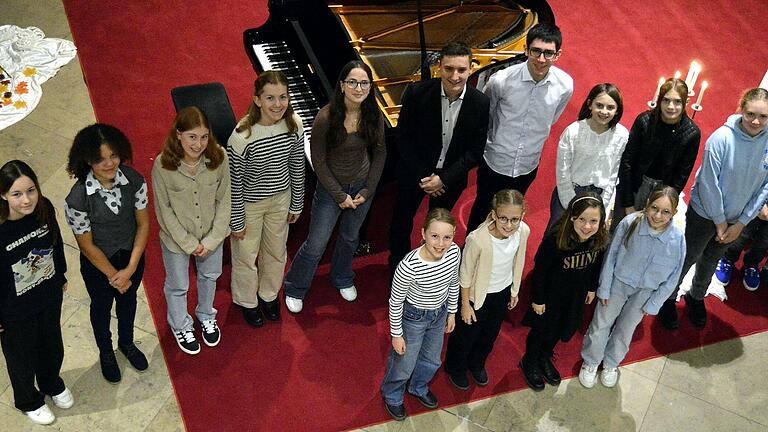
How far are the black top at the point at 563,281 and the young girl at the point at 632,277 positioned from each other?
4.4 inches

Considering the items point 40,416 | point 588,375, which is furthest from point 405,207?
point 40,416

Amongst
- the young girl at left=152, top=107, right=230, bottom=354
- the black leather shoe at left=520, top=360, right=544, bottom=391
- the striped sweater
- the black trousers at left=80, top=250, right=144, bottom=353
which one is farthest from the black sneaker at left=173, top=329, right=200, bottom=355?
the black leather shoe at left=520, top=360, right=544, bottom=391

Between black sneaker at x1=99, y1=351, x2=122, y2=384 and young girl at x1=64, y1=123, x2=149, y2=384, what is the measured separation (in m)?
0.10

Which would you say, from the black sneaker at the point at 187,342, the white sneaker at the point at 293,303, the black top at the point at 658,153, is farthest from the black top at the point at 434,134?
the black sneaker at the point at 187,342

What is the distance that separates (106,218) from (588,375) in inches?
108

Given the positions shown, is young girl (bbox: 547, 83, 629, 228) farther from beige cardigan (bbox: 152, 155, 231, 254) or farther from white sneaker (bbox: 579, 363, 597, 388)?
beige cardigan (bbox: 152, 155, 231, 254)

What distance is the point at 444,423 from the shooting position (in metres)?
4.69

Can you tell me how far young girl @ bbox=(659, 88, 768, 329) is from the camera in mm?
4637

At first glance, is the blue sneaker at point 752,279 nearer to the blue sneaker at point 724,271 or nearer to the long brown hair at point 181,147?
the blue sneaker at point 724,271

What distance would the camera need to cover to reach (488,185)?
16.8 feet

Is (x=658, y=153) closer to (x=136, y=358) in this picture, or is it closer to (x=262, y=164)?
(x=262, y=164)

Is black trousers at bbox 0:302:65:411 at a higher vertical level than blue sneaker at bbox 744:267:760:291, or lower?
higher

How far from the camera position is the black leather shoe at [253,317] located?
16.5 ft

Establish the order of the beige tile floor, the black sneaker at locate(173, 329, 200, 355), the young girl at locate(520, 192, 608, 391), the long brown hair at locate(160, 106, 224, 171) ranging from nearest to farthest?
the long brown hair at locate(160, 106, 224, 171) < the young girl at locate(520, 192, 608, 391) < the beige tile floor < the black sneaker at locate(173, 329, 200, 355)
